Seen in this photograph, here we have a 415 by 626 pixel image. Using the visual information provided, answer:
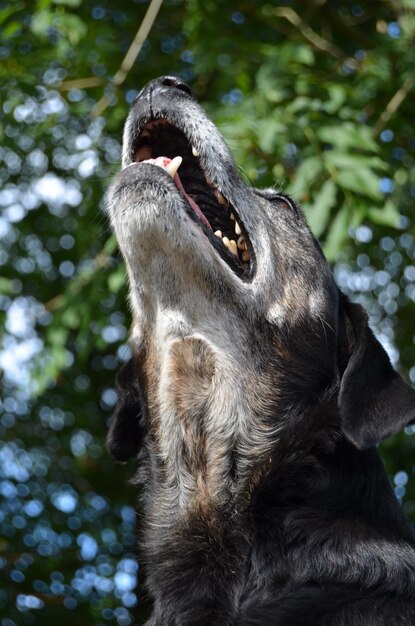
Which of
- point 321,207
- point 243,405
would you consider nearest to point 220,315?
point 243,405

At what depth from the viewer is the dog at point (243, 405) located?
3906 millimetres

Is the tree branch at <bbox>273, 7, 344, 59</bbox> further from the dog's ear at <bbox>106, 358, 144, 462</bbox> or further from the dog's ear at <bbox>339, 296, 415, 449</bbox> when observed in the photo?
the dog's ear at <bbox>339, 296, 415, 449</bbox>

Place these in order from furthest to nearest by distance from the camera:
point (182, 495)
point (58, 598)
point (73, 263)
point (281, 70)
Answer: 1. point (73, 263)
2. point (58, 598)
3. point (281, 70)
4. point (182, 495)

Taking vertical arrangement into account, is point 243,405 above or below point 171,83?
below

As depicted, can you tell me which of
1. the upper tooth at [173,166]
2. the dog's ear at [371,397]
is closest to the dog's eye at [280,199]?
the upper tooth at [173,166]

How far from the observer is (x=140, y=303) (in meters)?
4.46

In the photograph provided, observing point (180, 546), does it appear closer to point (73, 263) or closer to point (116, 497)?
point (73, 263)

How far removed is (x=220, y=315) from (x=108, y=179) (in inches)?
113

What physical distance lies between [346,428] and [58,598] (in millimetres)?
4455

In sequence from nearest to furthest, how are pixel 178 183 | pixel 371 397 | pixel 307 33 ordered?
pixel 371 397, pixel 178 183, pixel 307 33

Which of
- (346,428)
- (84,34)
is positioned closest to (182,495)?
(346,428)

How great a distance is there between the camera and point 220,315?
4.38 meters

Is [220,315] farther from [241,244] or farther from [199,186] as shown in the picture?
[199,186]

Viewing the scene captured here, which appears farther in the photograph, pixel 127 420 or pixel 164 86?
pixel 127 420
